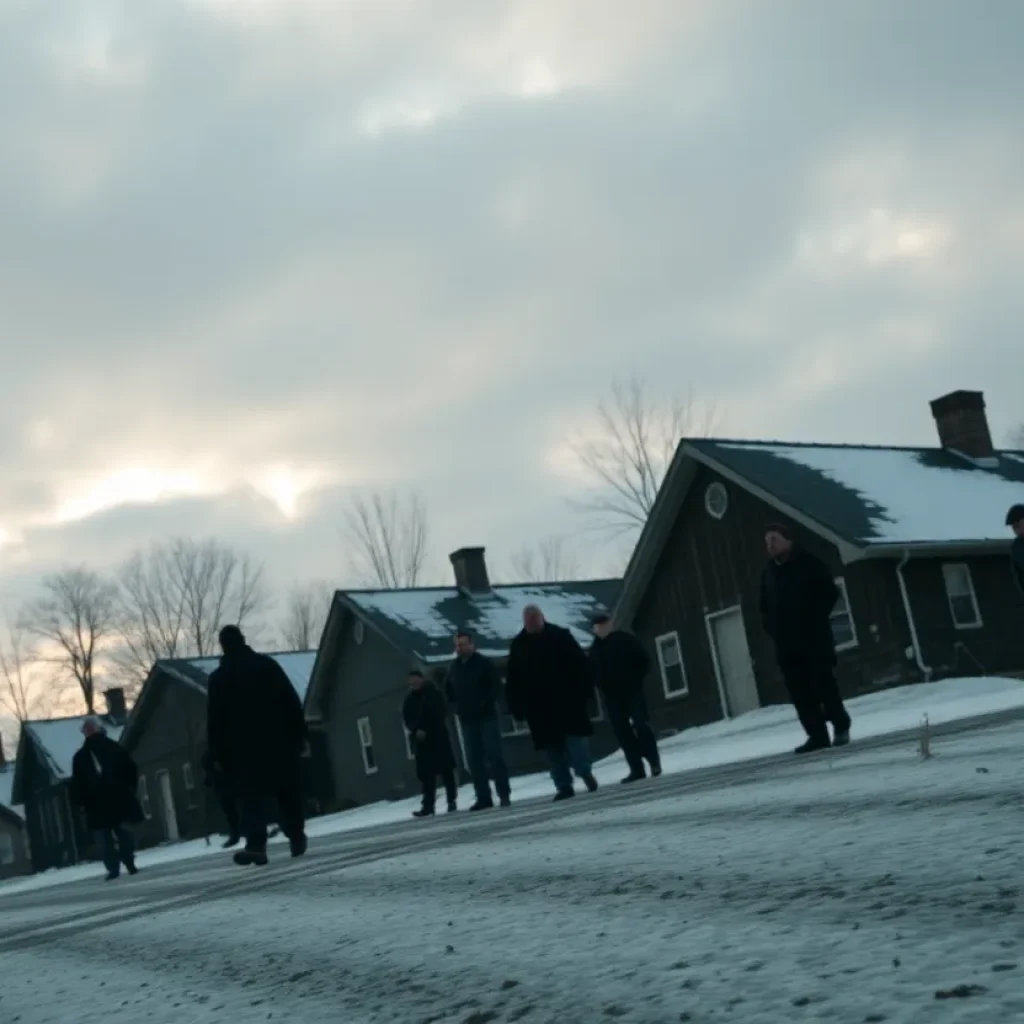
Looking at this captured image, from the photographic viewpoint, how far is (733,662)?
3288 centimetres

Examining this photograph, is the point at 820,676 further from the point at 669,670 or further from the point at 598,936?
the point at 669,670

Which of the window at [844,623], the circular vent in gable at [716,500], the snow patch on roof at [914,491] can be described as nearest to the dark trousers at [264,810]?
the snow patch on roof at [914,491]

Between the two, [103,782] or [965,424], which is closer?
[103,782]

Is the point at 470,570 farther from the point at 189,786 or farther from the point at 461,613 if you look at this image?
the point at 189,786

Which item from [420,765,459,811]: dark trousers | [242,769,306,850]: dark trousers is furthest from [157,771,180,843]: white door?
[242,769,306,850]: dark trousers

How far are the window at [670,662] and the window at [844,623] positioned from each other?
495cm

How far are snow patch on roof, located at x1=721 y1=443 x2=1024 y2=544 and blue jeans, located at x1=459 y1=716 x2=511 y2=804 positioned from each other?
13.1m

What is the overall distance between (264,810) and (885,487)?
22.8 m

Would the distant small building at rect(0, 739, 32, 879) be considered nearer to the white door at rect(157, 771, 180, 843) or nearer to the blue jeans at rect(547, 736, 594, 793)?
the white door at rect(157, 771, 180, 843)

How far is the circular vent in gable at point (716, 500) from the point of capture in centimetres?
3272

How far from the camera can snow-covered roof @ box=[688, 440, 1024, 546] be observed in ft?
97.5

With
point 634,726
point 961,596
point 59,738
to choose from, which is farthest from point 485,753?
point 59,738

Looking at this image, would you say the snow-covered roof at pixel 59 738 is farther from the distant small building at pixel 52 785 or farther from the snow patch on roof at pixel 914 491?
the snow patch on roof at pixel 914 491

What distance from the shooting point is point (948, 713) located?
1903 centimetres
